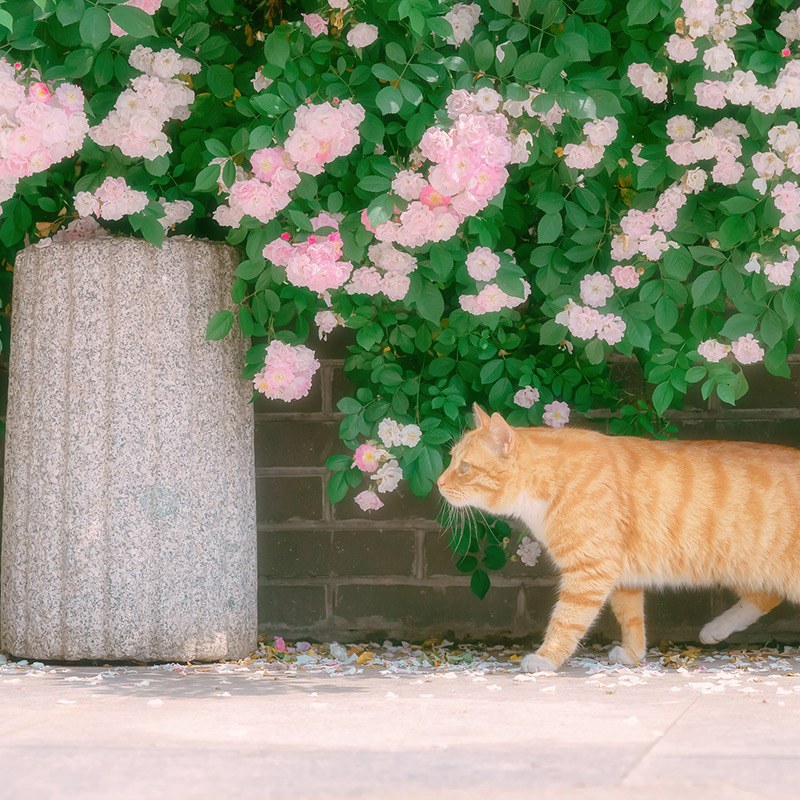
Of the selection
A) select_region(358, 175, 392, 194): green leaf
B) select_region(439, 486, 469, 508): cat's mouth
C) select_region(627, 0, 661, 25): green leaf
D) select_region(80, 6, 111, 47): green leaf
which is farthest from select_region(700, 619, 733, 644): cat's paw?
select_region(80, 6, 111, 47): green leaf

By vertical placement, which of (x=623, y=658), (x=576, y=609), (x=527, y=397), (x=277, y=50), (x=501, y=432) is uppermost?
(x=277, y=50)

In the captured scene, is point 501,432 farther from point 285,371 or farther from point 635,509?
point 285,371

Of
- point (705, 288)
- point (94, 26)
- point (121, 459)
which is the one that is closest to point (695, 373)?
point (705, 288)

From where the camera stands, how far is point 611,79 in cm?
342

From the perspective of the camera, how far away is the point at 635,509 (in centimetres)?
350

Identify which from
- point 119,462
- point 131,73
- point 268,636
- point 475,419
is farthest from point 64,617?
point 131,73

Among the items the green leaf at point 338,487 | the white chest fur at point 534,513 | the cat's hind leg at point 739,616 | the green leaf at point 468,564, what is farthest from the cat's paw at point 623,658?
the green leaf at point 338,487

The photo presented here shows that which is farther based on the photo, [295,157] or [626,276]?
[626,276]

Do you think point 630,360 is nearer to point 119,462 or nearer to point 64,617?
point 119,462

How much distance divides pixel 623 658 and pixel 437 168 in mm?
1593

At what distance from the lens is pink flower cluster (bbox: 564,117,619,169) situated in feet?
10.3

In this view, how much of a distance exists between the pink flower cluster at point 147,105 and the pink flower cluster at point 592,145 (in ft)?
3.47

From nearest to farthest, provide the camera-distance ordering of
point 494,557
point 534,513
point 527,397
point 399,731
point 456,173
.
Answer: point 399,731 < point 456,173 < point 534,513 < point 527,397 < point 494,557

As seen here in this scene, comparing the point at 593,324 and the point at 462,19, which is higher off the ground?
the point at 462,19
